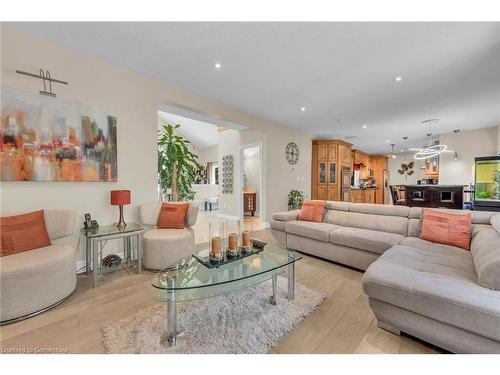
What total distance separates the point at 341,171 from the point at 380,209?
4126 millimetres

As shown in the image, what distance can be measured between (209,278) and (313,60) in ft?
9.03

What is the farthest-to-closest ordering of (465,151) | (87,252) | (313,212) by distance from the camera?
(465,151), (313,212), (87,252)

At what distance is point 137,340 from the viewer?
150 centimetres

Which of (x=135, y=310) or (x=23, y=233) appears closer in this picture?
(x=135, y=310)

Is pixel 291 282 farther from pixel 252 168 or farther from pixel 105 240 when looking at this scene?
pixel 252 168

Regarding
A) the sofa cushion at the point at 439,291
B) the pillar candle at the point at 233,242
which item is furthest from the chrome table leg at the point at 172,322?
the sofa cushion at the point at 439,291

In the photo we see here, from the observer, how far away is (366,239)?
8.82 ft

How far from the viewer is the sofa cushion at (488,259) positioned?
1.39 meters

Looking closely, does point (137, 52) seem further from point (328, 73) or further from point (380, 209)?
point (380, 209)

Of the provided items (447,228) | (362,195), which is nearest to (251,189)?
(362,195)

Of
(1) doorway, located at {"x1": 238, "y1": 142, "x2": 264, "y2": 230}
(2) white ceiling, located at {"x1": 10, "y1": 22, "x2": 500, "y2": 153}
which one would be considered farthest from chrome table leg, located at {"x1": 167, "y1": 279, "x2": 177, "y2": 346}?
(1) doorway, located at {"x1": 238, "y1": 142, "x2": 264, "y2": 230}

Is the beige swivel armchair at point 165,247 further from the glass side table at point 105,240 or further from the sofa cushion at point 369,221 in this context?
the sofa cushion at point 369,221

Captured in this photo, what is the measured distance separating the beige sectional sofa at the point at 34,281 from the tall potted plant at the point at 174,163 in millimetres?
2124
